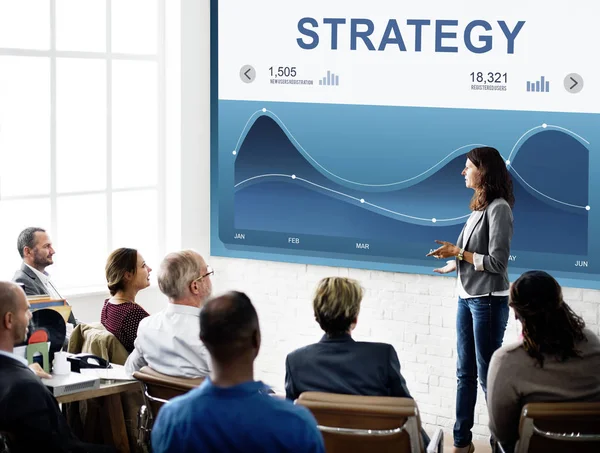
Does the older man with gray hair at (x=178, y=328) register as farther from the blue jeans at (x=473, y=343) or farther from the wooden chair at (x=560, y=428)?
the blue jeans at (x=473, y=343)

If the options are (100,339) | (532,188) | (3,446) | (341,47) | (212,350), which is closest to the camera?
(212,350)

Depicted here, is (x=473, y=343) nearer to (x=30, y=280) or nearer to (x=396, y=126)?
(x=396, y=126)

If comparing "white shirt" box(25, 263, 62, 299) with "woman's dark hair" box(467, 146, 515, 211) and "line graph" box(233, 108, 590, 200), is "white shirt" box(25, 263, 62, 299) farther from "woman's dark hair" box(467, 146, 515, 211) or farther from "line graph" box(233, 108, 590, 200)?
"woman's dark hair" box(467, 146, 515, 211)

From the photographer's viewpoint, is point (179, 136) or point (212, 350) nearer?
point (212, 350)

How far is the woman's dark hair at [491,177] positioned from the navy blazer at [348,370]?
196cm

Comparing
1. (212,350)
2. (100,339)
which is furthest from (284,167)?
(212,350)

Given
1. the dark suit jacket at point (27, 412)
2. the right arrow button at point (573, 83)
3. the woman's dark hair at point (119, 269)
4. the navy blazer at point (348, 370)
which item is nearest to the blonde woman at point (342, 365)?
the navy blazer at point (348, 370)

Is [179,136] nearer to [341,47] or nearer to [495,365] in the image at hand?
[341,47]

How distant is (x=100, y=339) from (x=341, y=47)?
2925 mm

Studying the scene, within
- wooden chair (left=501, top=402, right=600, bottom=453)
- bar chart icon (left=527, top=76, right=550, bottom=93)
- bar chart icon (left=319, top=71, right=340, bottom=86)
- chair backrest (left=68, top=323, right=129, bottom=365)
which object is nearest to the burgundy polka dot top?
chair backrest (left=68, top=323, right=129, bottom=365)

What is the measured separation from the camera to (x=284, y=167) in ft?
23.5

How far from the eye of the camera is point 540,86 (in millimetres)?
6152

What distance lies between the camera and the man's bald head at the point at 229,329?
8.49 ft

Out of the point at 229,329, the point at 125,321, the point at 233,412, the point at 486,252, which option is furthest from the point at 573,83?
the point at 233,412
